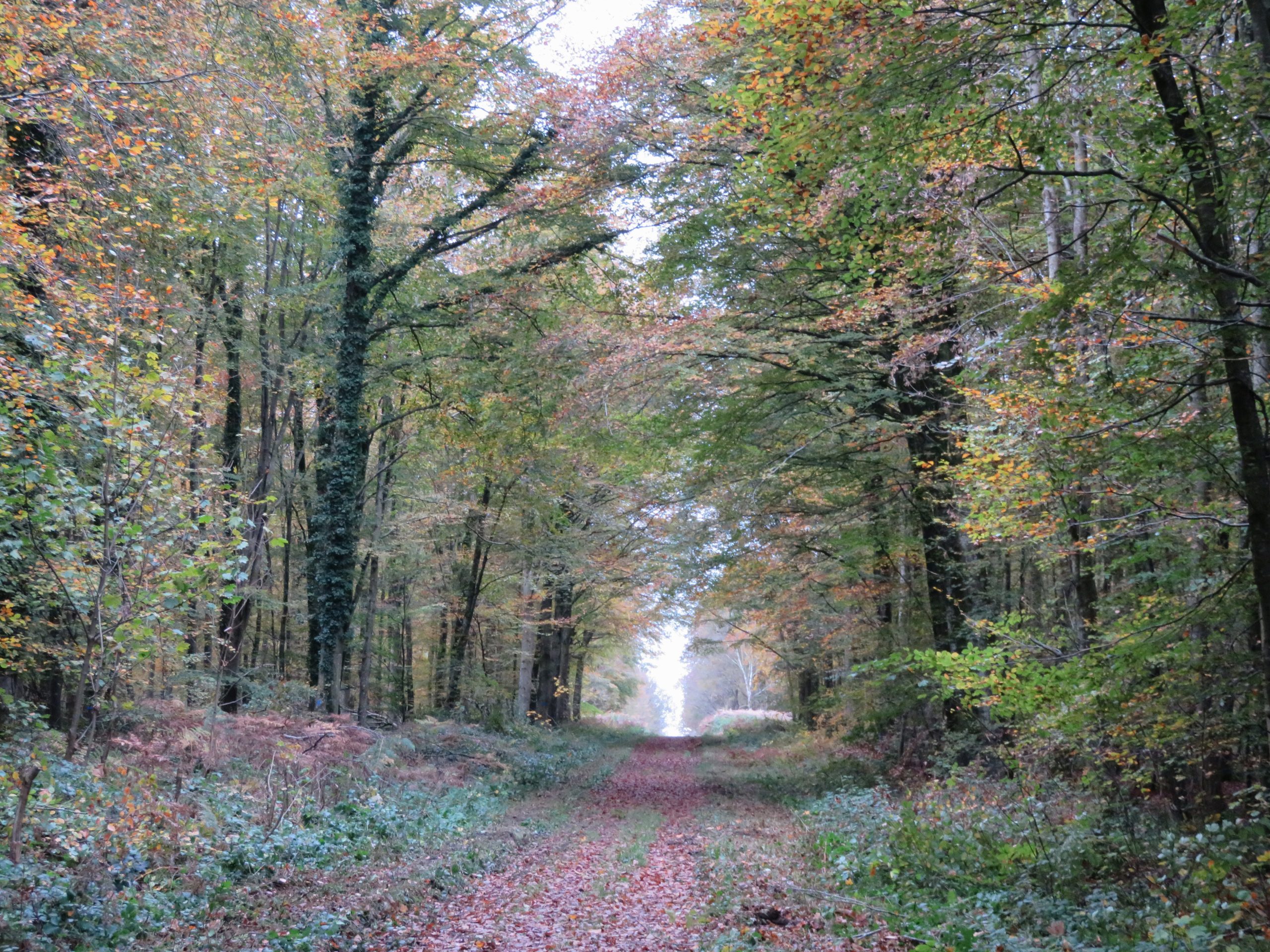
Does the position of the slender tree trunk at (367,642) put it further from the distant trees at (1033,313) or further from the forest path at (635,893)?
the distant trees at (1033,313)

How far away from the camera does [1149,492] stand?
670cm

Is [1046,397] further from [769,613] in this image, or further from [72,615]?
[769,613]

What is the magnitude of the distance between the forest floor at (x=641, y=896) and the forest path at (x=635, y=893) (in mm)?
19

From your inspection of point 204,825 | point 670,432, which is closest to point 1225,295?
point 204,825

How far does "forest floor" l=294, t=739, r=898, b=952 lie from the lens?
6.51m

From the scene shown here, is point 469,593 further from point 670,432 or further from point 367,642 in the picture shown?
point 670,432

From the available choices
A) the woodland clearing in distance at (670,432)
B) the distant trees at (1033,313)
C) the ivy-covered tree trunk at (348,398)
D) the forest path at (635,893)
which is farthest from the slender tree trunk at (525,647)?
the distant trees at (1033,313)

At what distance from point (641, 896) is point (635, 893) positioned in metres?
0.16

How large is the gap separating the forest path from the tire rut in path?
2cm

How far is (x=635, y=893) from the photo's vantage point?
855cm

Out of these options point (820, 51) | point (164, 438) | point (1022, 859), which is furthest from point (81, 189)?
point (1022, 859)

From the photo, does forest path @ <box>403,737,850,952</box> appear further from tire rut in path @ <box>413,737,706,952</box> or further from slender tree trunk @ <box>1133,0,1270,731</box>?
slender tree trunk @ <box>1133,0,1270,731</box>

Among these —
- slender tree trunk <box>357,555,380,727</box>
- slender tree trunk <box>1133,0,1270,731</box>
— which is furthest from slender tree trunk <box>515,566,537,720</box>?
slender tree trunk <box>1133,0,1270,731</box>

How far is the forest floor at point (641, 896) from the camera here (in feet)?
21.4
